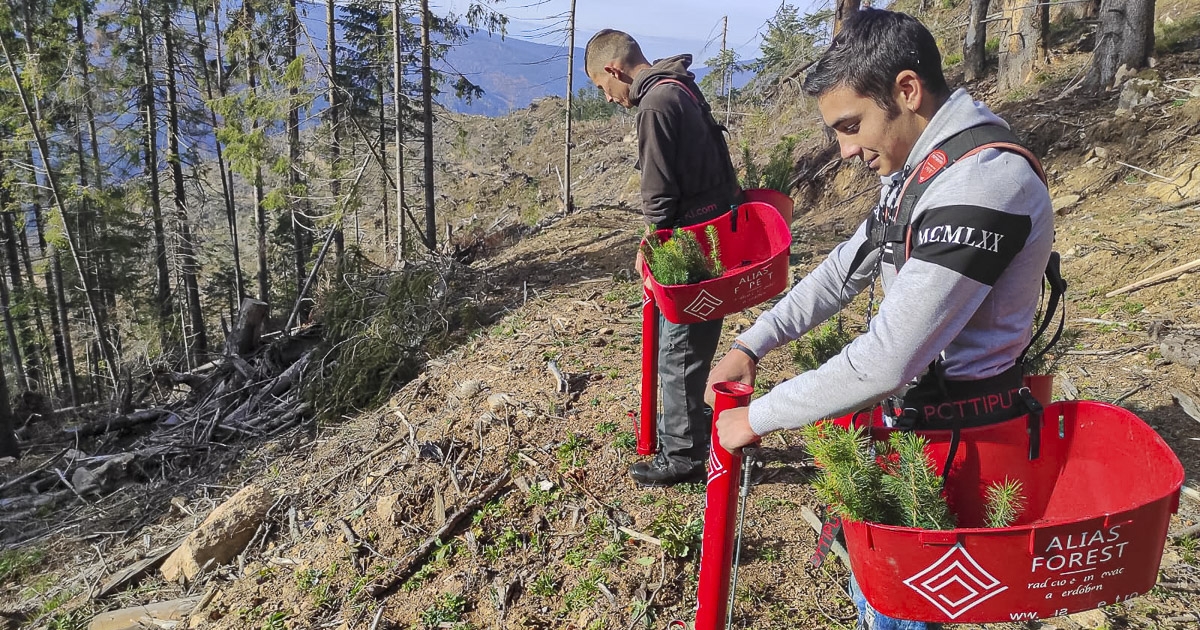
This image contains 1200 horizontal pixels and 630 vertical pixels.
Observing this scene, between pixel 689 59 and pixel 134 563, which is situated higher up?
pixel 689 59

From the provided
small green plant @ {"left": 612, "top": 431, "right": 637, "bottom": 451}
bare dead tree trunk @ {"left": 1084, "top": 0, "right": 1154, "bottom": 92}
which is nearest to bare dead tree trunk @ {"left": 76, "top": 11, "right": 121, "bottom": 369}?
small green plant @ {"left": 612, "top": 431, "right": 637, "bottom": 451}

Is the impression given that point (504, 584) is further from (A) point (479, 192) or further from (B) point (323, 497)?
(A) point (479, 192)

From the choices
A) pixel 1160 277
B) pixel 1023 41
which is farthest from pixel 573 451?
pixel 1023 41

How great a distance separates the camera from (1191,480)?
130 inches

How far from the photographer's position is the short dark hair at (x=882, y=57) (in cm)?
149

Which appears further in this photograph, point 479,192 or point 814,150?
point 479,192

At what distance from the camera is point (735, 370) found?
2.01m

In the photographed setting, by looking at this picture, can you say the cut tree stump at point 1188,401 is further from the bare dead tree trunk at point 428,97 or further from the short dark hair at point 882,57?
the bare dead tree trunk at point 428,97

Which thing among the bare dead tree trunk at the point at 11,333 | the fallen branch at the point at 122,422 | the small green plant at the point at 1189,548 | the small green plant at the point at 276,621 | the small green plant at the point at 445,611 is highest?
the small green plant at the point at 1189,548

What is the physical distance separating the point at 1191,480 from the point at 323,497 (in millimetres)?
5213

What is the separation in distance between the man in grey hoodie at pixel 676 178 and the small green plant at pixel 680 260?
11cm

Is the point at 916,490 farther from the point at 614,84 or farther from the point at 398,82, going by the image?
the point at 398,82

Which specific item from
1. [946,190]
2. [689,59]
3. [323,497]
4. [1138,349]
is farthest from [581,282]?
[946,190]

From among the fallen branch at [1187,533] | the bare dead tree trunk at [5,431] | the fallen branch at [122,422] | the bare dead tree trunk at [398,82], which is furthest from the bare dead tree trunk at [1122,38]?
the bare dead tree trunk at [5,431]
